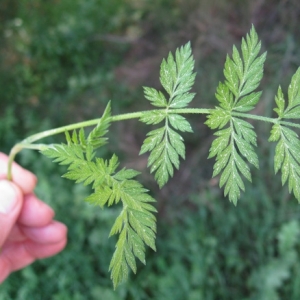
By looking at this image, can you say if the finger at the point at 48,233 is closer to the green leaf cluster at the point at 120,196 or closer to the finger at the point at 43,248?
the finger at the point at 43,248

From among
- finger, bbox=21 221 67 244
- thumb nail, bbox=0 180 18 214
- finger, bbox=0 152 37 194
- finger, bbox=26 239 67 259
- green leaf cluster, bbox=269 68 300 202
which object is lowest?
finger, bbox=26 239 67 259

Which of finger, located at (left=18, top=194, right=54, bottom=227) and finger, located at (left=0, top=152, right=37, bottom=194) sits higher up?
finger, located at (left=0, top=152, right=37, bottom=194)

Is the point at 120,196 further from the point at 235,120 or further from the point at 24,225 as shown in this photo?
the point at 24,225

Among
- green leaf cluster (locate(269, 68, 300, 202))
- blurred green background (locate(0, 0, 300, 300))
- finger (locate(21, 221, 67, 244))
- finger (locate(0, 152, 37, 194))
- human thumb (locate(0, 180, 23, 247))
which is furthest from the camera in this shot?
blurred green background (locate(0, 0, 300, 300))

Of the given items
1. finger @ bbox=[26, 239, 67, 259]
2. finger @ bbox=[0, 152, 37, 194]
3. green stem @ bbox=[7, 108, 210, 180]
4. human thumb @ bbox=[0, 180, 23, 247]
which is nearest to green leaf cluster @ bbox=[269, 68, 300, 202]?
green stem @ bbox=[7, 108, 210, 180]

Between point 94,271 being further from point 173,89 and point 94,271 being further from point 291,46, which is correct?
point 291,46

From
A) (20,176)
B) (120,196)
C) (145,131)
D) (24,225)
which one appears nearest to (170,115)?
(120,196)

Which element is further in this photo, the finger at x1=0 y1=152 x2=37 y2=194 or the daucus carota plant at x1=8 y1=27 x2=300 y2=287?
the finger at x1=0 y1=152 x2=37 y2=194

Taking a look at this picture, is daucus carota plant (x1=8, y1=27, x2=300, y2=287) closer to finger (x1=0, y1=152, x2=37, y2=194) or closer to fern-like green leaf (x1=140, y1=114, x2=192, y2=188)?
fern-like green leaf (x1=140, y1=114, x2=192, y2=188)

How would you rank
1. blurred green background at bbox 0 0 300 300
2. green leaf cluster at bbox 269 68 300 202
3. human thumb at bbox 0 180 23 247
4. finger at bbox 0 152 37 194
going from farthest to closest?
blurred green background at bbox 0 0 300 300
finger at bbox 0 152 37 194
human thumb at bbox 0 180 23 247
green leaf cluster at bbox 269 68 300 202
